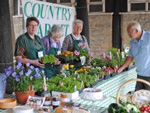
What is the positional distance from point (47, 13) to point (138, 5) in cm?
505

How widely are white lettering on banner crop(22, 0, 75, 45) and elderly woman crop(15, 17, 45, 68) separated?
1337mm

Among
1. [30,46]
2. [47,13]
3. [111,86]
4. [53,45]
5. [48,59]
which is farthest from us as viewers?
[47,13]

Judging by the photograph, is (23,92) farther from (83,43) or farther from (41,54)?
(83,43)

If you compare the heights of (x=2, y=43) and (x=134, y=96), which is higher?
(x=2, y=43)

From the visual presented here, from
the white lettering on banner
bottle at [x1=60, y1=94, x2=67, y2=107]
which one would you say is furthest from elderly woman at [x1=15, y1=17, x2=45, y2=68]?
the white lettering on banner

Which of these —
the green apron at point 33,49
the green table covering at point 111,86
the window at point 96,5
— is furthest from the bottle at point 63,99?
the window at point 96,5

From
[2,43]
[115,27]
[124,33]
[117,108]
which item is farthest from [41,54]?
[124,33]

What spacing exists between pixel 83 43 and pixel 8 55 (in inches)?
49.4

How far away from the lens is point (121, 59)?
17.3 ft

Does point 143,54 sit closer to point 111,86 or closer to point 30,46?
point 111,86

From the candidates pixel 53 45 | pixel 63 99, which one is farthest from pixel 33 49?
pixel 63 99

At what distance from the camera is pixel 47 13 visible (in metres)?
6.09

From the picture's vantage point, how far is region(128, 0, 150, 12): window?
33.1 ft

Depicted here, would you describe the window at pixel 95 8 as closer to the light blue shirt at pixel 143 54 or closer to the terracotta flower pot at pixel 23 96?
the light blue shirt at pixel 143 54
